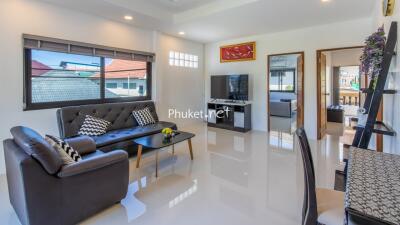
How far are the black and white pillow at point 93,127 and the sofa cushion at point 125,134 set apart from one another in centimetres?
13

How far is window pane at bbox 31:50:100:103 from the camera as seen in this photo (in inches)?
140

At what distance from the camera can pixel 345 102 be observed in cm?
946

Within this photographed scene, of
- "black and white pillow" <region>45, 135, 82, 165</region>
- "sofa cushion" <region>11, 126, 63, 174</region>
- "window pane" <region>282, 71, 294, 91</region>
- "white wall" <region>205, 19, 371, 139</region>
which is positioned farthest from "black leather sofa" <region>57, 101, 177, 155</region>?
"window pane" <region>282, 71, 294, 91</region>

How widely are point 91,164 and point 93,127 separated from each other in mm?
1843

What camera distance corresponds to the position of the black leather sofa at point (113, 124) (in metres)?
3.47

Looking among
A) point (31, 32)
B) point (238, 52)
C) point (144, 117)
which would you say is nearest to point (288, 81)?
point (238, 52)

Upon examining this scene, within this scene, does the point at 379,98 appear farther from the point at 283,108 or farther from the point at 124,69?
the point at 283,108

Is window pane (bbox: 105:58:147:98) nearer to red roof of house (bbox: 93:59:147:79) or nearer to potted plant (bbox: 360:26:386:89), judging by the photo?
red roof of house (bbox: 93:59:147:79)

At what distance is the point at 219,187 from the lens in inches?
109

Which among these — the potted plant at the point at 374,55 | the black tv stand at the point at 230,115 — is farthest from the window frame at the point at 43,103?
the potted plant at the point at 374,55

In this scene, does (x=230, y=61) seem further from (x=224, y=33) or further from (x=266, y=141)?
(x=266, y=141)

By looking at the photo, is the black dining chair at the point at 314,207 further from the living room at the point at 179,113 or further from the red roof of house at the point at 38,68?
the red roof of house at the point at 38,68

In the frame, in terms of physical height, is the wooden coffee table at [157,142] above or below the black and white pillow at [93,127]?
below

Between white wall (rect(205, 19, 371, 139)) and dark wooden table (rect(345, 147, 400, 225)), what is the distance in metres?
3.98
